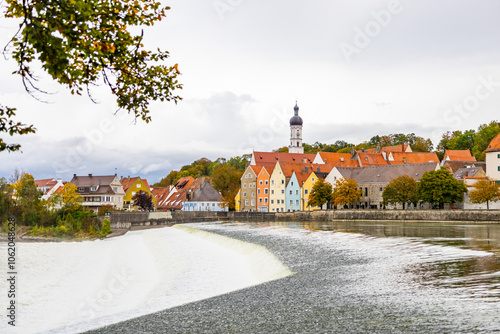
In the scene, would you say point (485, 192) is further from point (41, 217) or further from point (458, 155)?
point (41, 217)

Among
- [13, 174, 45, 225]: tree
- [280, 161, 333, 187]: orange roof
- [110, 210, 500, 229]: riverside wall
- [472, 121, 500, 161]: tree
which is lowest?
[110, 210, 500, 229]: riverside wall

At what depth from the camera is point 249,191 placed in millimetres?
108375

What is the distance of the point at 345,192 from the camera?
283ft

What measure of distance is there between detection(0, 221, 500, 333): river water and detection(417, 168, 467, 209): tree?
4780cm

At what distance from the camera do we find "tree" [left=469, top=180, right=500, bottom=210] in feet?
234

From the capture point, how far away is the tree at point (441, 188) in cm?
7319

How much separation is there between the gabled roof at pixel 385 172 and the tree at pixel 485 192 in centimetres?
1234

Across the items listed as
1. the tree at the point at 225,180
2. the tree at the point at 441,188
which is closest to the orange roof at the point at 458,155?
the tree at the point at 441,188

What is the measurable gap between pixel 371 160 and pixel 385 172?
76.4ft

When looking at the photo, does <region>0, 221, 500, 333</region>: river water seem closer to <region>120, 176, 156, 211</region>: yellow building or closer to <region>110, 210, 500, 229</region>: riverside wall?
<region>110, 210, 500, 229</region>: riverside wall

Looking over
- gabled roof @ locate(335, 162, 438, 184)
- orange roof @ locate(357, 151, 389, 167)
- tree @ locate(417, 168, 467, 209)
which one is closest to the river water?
tree @ locate(417, 168, 467, 209)

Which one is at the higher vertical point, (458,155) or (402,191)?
(458,155)

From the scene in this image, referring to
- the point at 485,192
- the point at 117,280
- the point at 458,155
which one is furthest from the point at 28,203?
the point at 458,155

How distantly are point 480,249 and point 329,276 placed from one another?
1043cm
